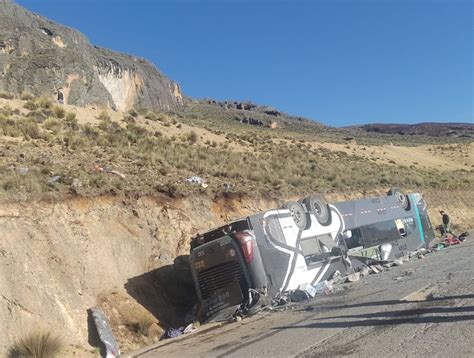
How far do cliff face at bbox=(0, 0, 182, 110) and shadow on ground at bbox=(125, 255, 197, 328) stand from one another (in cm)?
2958

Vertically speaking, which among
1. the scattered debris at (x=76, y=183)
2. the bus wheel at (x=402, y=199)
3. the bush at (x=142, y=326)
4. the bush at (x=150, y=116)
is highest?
the bush at (x=150, y=116)

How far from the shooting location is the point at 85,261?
13047 millimetres

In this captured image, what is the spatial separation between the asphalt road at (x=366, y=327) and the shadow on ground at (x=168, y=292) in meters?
2.47

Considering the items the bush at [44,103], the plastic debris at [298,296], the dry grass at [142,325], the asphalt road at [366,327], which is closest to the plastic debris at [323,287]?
the asphalt road at [366,327]

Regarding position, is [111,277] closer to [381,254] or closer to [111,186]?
[111,186]

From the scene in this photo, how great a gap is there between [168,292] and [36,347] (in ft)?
17.8

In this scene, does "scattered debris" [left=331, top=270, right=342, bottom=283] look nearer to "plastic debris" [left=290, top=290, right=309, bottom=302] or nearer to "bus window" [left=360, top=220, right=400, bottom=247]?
"plastic debris" [left=290, top=290, right=309, bottom=302]

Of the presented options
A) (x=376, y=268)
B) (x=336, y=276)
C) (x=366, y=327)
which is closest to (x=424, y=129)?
(x=376, y=268)

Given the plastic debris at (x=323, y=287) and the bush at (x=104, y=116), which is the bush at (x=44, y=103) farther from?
the plastic debris at (x=323, y=287)

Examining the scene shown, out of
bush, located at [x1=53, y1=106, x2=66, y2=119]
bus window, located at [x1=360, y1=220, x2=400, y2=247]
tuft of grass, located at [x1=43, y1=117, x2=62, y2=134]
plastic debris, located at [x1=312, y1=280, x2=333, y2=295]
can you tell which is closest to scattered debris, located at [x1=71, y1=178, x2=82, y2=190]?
plastic debris, located at [x1=312, y1=280, x2=333, y2=295]

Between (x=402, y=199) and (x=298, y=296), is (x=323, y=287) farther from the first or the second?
(x=402, y=199)

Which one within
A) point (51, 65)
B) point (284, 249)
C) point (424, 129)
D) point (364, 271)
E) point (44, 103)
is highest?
point (51, 65)

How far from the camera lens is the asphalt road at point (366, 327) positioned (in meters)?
7.33

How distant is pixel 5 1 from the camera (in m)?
70.1
